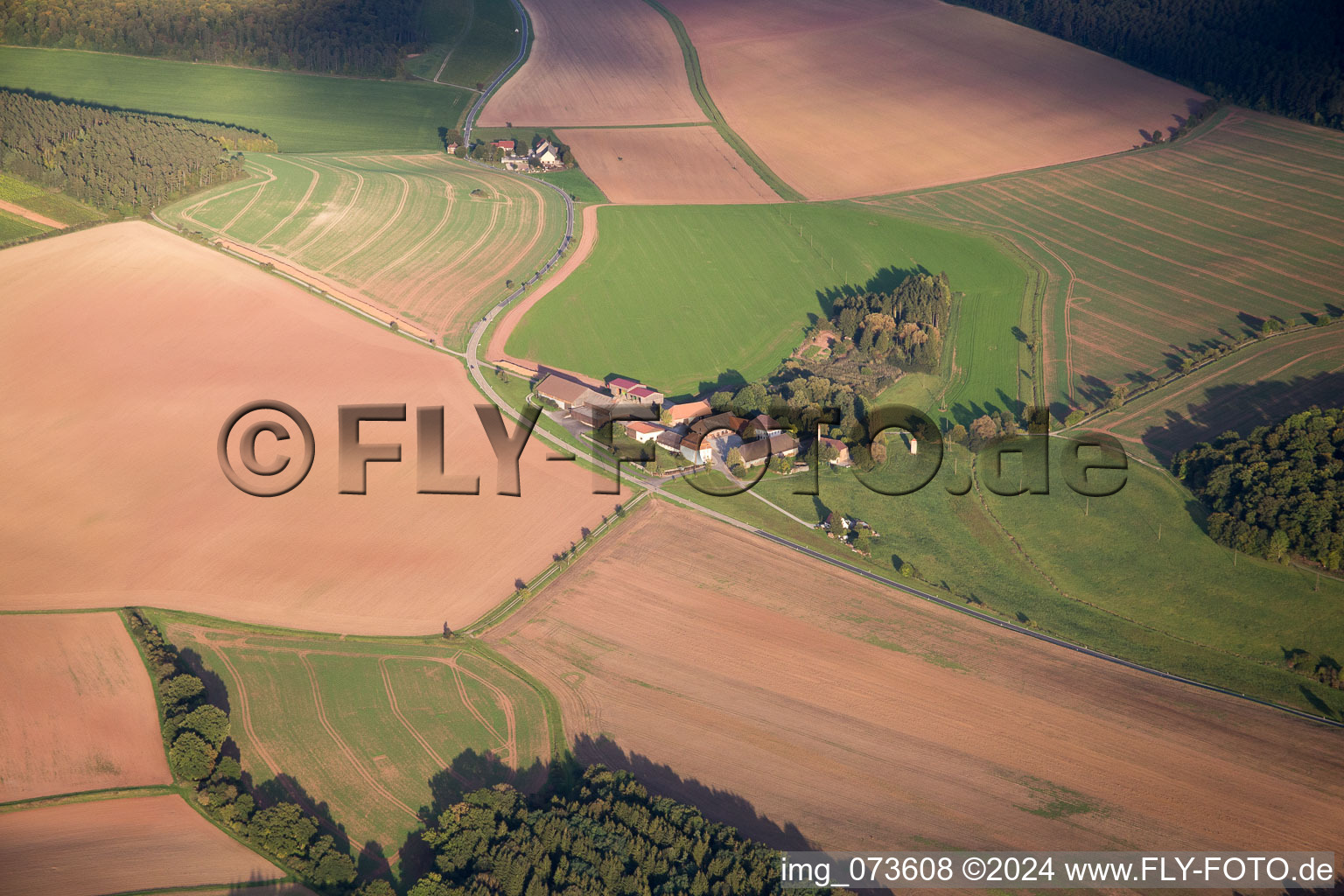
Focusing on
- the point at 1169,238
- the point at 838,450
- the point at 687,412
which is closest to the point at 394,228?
the point at 687,412

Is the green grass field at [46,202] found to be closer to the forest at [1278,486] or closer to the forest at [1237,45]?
the forest at [1278,486]

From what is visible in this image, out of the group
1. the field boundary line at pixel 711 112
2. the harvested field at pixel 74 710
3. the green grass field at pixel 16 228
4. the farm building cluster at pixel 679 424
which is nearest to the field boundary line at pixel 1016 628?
the farm building cluster at pixel 679 424

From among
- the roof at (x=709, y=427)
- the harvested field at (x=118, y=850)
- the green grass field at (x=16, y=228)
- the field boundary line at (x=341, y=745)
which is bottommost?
the harvested field at (x=118, y=850)

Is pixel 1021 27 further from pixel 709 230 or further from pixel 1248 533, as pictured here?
pixel 1248 533

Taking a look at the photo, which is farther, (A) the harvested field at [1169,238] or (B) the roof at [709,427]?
(A) the harvested field at [1169,238]

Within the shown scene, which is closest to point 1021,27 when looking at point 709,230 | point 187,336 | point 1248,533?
point 709,230

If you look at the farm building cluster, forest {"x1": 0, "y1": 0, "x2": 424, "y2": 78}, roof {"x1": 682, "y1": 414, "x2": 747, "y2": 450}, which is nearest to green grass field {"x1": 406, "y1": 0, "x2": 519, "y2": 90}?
forest {"x1": 0, "y1": 0, "x2": 424, "y2": 78}
